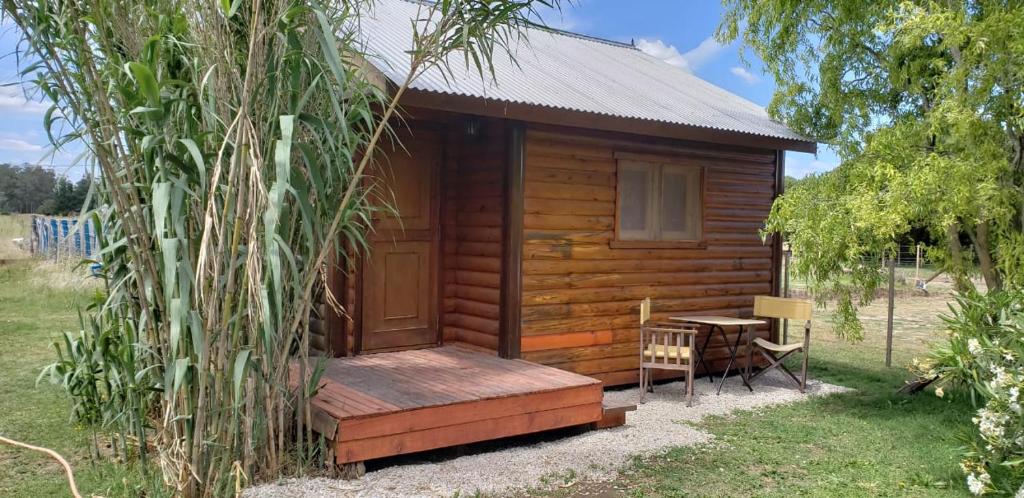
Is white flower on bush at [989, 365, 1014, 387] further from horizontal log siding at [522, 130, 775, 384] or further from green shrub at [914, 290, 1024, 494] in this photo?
horizontal log siding at [522, 130, 775, 384]

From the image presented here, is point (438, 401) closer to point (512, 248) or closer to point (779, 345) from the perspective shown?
point (512, 248)

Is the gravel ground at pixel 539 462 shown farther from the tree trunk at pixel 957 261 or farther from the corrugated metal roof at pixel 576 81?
the corrugated metal roof at pixel 576 81

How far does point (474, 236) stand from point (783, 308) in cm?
301

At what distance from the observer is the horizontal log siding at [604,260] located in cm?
594

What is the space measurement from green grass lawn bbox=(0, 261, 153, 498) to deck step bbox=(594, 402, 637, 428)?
115 inches

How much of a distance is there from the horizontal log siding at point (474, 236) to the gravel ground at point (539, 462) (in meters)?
1.32

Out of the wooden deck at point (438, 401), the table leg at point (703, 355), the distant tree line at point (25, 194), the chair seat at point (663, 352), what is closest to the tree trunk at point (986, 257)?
the table leg at point (703, 355)

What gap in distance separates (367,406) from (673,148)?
402cm

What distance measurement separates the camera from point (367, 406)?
4.06 metres

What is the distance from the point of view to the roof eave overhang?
488 cm

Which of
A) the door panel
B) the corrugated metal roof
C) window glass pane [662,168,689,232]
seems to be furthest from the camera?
window glass pane [662,168,689,232]

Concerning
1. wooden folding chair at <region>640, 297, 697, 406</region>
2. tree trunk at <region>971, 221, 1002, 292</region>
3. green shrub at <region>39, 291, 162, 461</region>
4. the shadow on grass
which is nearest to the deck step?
the shadow on grass

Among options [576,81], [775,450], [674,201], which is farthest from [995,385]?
[576,81]

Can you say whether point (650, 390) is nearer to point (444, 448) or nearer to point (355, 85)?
point (444, 448)
